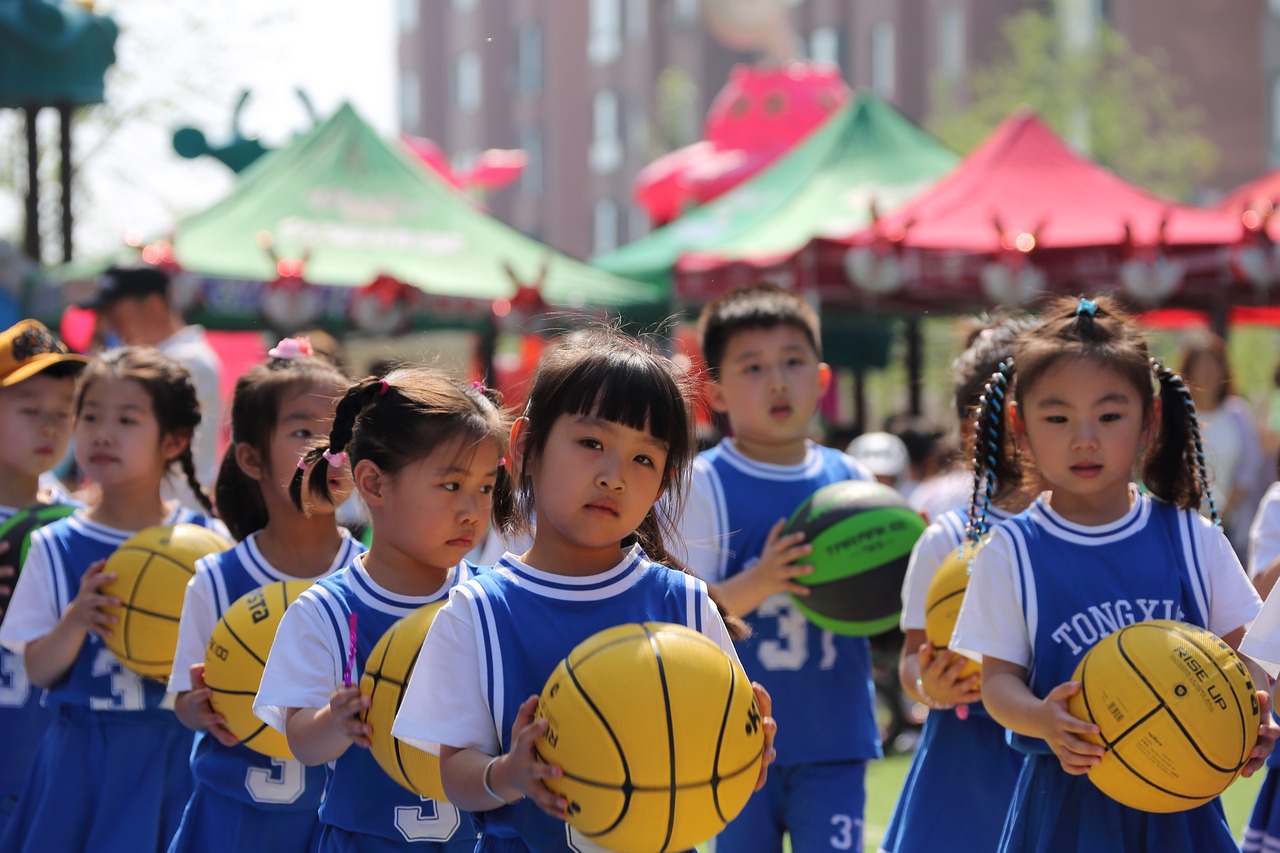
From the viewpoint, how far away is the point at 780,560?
4.14 meters

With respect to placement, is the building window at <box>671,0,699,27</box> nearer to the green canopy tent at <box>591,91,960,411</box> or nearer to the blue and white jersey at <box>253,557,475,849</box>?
the green canopy tent at <box>591,91,960,411</box>

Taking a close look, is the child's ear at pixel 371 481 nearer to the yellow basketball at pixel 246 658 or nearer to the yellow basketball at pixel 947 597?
the yellow basketball at pixel 246 658

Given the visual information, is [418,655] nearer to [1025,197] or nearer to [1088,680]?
[1088,680]

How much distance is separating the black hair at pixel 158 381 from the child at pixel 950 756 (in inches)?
82.2

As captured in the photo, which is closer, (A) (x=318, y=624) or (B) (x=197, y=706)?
(A) (x=318, y=624)

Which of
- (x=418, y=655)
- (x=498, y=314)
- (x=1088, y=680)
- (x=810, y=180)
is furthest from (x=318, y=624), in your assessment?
(x=810, y=180)

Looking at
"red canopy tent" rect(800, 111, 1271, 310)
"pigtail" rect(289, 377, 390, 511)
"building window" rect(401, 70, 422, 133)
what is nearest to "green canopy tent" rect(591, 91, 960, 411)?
"red canopy tent" rect(800, 111, 1271, 310)

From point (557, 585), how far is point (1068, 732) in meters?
1.05

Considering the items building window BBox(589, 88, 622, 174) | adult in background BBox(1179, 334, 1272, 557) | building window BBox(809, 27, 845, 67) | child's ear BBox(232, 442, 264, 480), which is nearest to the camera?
child's ear BBox(232, 442, 264, 480)

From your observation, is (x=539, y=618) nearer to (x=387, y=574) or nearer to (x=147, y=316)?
(x=387, y=574)

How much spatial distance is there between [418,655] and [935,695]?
1.55m

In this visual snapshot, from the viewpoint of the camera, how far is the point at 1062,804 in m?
3.20

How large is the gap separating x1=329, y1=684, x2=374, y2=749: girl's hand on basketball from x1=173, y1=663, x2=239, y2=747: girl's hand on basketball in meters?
0.67

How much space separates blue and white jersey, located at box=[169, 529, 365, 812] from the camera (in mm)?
3467
